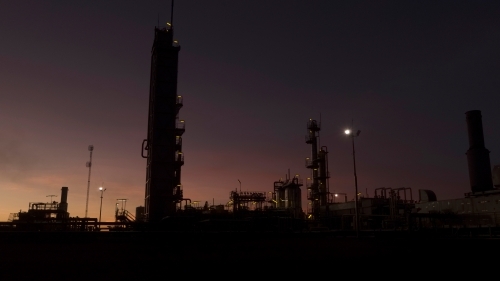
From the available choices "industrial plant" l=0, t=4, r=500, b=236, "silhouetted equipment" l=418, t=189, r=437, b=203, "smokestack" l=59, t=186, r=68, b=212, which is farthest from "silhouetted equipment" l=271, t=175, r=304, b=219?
"smokestack" l=59, t=186, r=68, b=212

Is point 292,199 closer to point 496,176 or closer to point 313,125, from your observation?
point 313,125

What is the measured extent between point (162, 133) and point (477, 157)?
3529 centimetres

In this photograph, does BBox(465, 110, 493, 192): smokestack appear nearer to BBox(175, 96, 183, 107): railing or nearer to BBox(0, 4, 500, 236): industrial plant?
BBox(0, 4, 500, 236): industrial plant

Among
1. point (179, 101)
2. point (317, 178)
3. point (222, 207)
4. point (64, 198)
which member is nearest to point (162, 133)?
point (179, 101)

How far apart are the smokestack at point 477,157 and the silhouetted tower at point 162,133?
33.6 meters

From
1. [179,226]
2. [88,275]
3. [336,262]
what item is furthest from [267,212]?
[88,275]

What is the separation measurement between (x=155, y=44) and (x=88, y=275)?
39.2m

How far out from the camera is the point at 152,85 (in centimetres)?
4669

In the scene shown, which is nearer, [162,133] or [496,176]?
[496,176]

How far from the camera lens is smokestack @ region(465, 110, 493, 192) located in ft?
145

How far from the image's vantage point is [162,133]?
4322 cm

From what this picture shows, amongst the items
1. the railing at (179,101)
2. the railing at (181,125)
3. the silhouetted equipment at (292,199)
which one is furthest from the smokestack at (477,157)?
the railing at (179,101)

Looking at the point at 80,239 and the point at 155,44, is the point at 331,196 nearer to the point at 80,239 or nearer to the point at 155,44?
the point at 155,44

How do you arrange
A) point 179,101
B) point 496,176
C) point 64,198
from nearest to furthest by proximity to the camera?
point 496,176 → point 179,101 → point 64,198
